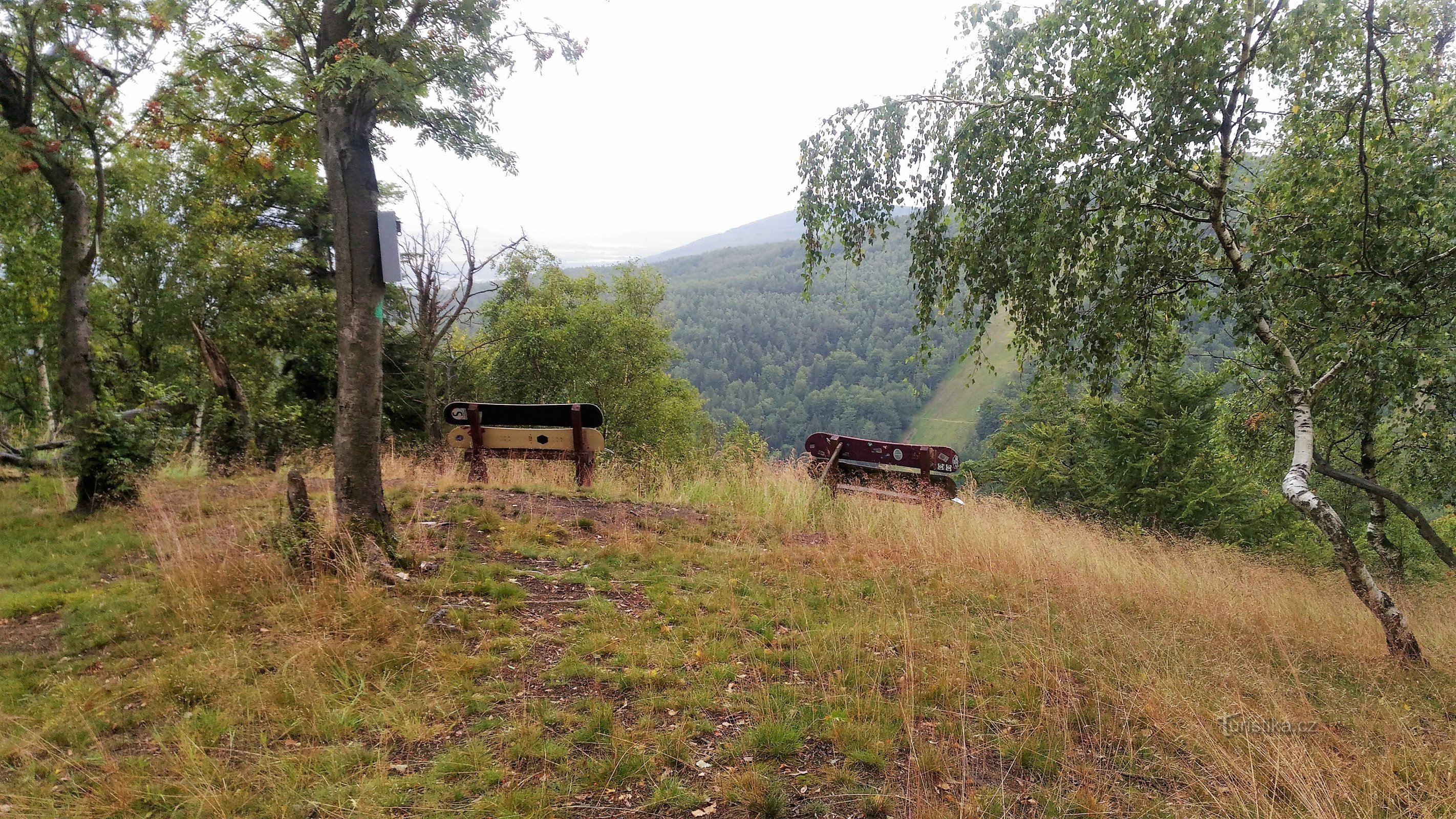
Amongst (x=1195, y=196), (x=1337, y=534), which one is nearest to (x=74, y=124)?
(x=1195, y=196)

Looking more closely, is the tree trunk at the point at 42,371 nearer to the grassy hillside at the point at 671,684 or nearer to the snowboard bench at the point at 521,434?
the snowboard bench at the point at 521,434

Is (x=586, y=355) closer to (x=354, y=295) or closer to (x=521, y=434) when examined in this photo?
(x=521, y=434)

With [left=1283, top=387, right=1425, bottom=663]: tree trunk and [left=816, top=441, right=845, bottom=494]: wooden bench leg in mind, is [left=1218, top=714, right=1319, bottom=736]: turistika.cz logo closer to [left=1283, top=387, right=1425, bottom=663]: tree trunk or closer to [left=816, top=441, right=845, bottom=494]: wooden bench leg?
[left=1283, top=387, right=1425, bottom=663]: tree trunk

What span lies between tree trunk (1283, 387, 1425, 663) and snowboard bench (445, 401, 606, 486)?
6.73 metres

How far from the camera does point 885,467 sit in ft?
25.9

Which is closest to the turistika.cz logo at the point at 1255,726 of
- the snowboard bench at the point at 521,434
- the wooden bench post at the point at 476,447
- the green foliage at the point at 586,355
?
the snowboard bench at the point at 521,434

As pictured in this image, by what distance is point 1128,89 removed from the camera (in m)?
4.50

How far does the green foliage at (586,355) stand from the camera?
24.6 m

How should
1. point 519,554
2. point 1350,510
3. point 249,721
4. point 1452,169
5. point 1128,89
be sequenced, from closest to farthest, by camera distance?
point 249,721 < point 1452,169 < point 1128,89 < point 519,554 < point 1350,510

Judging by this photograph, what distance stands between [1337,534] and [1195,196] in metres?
2.68

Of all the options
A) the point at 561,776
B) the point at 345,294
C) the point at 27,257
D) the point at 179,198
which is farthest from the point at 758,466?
the point at 179,198

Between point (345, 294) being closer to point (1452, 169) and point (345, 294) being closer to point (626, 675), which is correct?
point (626, 675)

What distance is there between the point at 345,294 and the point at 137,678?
2.57m

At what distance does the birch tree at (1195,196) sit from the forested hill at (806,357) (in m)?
83.8
